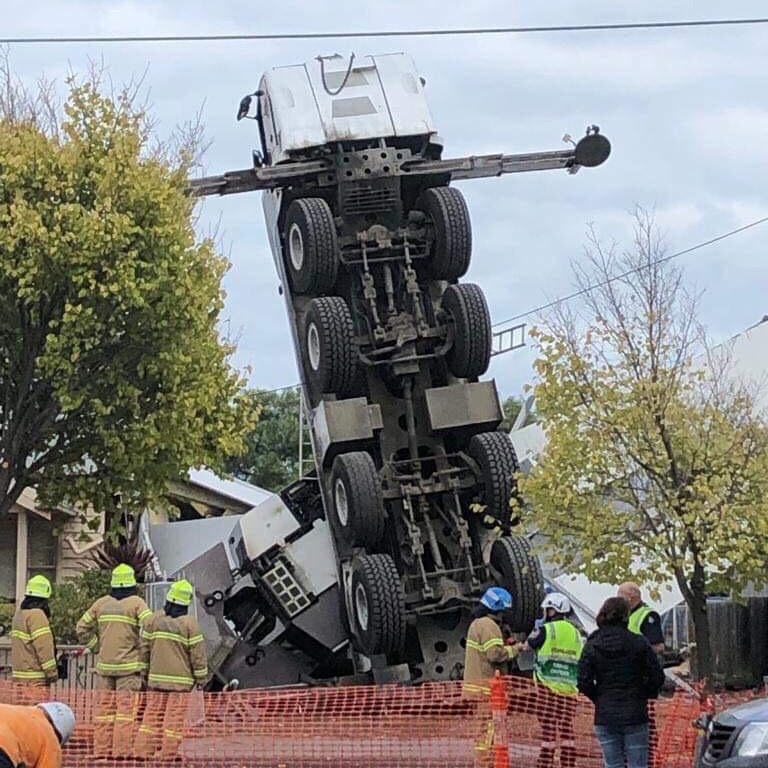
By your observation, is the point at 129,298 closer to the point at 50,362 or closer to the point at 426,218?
the point at 50,362

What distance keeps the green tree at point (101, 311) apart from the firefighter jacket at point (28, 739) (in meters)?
8.77

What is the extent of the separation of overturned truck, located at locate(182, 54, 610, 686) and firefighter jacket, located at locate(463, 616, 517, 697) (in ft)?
6.28

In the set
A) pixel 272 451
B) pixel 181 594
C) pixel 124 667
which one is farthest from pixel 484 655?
pixel 272 451

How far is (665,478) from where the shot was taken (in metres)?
11.7

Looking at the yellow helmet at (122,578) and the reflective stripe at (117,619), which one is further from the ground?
the yellow helmet at (122,578)

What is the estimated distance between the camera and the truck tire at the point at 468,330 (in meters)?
12.8

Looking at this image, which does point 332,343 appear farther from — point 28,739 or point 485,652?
point 28,739

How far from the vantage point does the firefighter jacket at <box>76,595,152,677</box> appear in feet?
37.0

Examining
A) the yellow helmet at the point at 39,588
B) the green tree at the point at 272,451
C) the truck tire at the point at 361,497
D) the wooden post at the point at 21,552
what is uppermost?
the green tree at the point at 272,451

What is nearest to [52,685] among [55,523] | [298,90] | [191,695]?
[191,695]

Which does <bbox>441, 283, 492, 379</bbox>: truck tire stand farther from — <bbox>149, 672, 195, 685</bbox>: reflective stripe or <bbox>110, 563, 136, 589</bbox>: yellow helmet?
<bbox>149, 672, 195, 685</bbox>: reflective stripe

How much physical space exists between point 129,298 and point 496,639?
17.7 feet

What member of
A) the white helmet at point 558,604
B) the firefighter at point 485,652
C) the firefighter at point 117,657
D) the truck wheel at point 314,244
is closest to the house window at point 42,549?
the truck wheel at point 314,244

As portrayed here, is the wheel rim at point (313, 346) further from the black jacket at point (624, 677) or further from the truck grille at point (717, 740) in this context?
the truck grille at point (717, 740)
